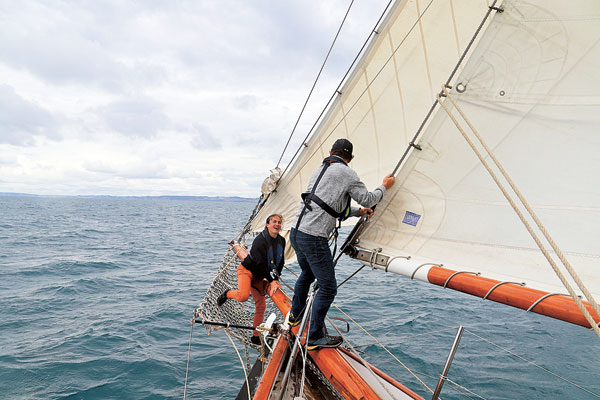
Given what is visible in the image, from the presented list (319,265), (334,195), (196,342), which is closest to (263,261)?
(319,265)

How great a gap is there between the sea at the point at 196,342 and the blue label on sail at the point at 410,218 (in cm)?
144

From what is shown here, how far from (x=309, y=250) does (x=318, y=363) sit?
1.06 metres

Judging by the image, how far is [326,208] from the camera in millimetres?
2828

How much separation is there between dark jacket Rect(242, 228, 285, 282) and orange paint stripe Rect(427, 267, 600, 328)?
94.1 inches

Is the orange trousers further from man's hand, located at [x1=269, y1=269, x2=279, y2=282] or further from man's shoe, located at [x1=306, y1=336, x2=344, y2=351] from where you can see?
man's shoe, located at [x1=306, y1=336, x2=344, y2=351]

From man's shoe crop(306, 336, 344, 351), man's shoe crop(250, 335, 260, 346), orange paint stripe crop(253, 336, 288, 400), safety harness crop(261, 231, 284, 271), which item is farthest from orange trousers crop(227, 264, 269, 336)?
man's shoe crop(306, 336, 344, 351)

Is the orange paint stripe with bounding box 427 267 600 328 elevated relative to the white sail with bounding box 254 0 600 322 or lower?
lower

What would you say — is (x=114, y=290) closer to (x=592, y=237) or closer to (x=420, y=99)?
(x=420, y=99)

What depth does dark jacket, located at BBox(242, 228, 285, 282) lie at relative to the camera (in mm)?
4532

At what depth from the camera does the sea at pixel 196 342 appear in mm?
5352

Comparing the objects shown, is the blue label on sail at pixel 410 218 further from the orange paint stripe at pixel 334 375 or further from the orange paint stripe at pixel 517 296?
the orange paint stripe at pixel 334 375

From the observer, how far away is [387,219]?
303 cm

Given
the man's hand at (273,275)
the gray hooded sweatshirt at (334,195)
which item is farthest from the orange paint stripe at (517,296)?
the man's hand at (273,275)

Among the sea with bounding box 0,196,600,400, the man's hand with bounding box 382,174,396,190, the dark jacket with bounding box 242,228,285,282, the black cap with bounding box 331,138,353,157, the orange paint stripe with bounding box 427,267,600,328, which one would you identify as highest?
the black cap with bounding box 331,138,353,157
